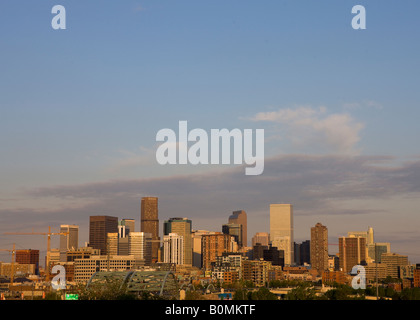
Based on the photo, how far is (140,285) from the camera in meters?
176
